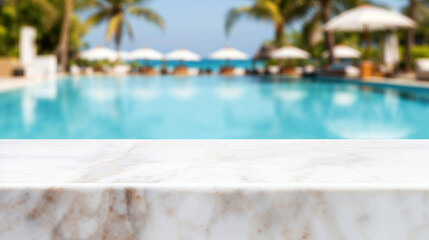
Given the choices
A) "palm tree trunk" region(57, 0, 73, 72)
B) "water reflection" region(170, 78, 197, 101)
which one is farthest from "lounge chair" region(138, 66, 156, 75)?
"water reflection" region(170, 78, 197, 101)

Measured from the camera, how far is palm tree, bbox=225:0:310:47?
26.2 metres

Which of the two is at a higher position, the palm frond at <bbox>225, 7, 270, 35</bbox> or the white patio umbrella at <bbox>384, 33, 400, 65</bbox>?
the palm frond at <bbox>225, 7, 270, 35</bbox>

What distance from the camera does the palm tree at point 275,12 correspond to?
26.2 meters

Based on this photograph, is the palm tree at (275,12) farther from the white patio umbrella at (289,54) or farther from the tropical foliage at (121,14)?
the tropical foliage at (121,14)

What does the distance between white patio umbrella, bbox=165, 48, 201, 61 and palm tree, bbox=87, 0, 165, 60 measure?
2223 millimetres

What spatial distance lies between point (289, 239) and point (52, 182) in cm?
88

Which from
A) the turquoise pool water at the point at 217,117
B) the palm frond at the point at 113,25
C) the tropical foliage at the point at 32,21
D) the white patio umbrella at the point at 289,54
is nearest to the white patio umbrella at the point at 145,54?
the palm frond at the point at 113,25

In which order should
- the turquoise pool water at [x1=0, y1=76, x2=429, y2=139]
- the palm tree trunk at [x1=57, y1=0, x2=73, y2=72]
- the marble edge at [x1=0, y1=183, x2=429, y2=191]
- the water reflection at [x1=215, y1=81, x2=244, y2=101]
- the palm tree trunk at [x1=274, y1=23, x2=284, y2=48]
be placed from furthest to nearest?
1. the palm tree trunk at [x1=274, y1=23, x2=284, y2=48]
2. the palm tree trunk at [x1=57, y1=0, x2=73, y2=72]
3. the water reflection at [x1=215, y1=81, x2=244, y2=101]
4. the turquoise pool water at [x1=0, y1=76, x2=429, y2=139]
5. the marble edge at [x1=0, y1=183, x2=429, y2=191]

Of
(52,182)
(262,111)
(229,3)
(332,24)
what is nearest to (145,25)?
(229,3)

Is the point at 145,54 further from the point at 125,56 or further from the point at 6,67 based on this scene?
the point at 6,67

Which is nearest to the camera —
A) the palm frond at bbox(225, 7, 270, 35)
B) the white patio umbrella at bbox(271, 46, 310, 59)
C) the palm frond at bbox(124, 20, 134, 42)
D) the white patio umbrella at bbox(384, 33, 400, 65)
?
the white patio umbrella at bbox(384, 33, 400, 65)

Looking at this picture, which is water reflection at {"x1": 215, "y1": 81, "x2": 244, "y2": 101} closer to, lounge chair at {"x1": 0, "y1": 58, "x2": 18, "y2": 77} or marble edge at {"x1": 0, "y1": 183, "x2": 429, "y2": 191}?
lounge chair at {"x1": 0, "y1": 58, "x2": 18, "y2": 77}

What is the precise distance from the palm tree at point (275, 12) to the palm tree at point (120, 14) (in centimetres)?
538

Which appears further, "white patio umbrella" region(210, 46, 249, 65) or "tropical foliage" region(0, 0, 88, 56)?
"white patio umbrella" region(210, 46, 249, 65)
